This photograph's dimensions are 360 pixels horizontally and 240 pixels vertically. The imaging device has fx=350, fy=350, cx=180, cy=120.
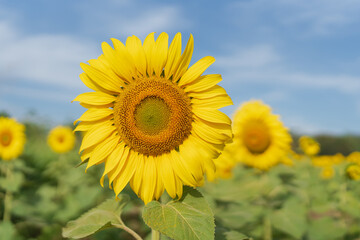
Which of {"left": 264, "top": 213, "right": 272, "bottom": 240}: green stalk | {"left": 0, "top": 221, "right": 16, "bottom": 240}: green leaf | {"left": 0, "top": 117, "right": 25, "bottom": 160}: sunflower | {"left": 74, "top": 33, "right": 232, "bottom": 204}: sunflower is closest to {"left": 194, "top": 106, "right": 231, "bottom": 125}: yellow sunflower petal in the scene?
{"left": 74, "top": 33, "right": 232, "bottom": 204}: sunflower

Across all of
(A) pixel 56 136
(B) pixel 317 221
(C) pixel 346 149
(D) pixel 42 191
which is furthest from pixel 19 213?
(C) pixel 346 149

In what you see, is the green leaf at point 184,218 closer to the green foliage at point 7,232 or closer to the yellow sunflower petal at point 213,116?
the yellow sunflower petal at point 213,116

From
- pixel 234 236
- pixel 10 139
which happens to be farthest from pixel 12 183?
pixel 234 236

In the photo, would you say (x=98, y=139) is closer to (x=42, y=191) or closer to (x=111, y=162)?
(x=111, y=162)

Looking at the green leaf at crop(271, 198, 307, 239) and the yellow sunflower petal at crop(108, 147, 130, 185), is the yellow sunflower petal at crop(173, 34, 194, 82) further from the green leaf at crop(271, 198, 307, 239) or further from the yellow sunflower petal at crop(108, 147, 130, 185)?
the green leaf at crop(271, 198, 307, 239)

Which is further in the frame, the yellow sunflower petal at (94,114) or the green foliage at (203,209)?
the yellow sunflower petal at (94,114)

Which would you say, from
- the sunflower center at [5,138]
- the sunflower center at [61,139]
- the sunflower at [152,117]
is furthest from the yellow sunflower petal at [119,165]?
the sunflower center at [61,139]
